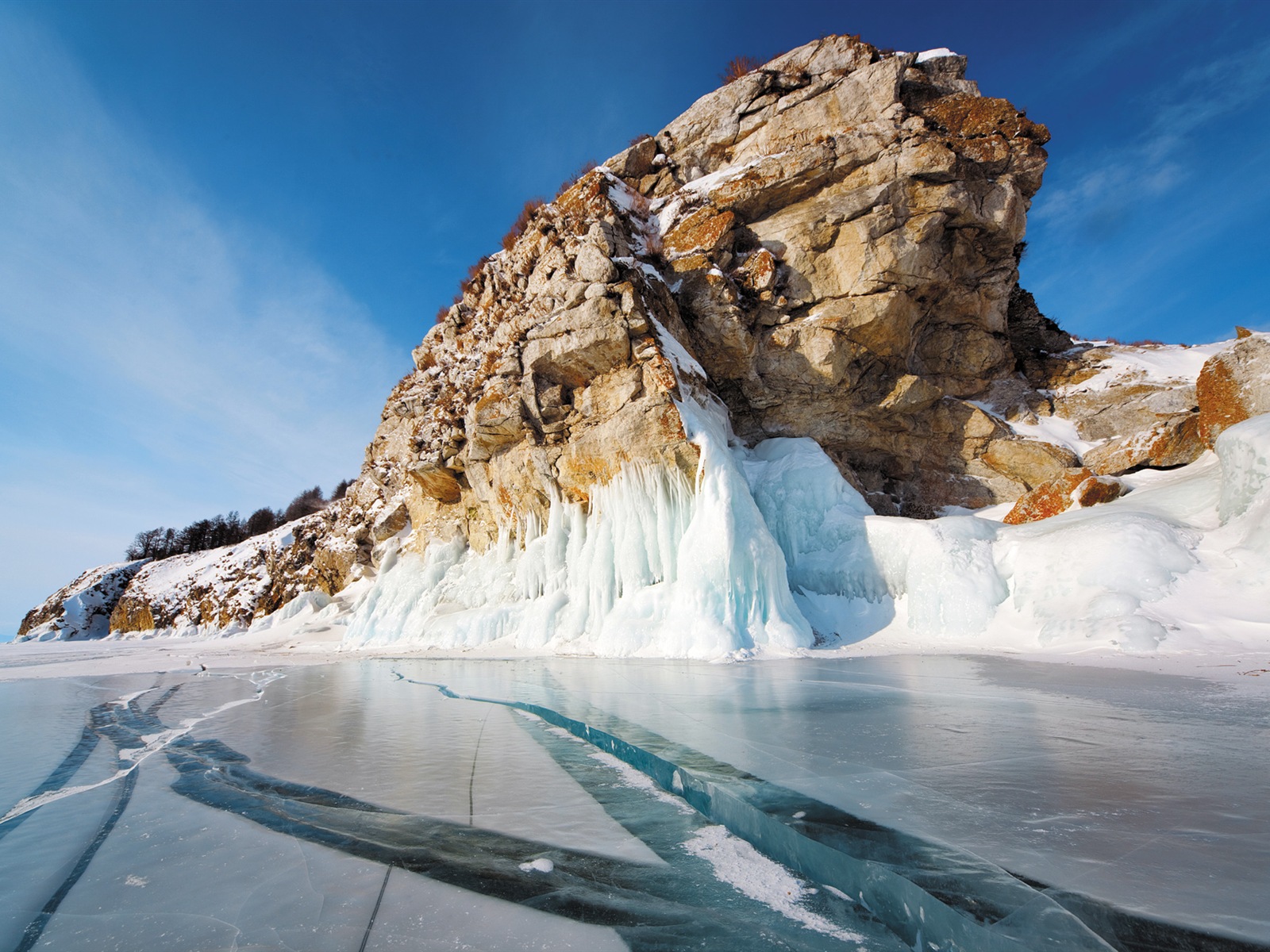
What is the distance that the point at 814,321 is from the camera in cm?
1619

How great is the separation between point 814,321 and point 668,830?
15929 mm

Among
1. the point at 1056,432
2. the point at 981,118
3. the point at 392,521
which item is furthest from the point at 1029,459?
the point at 392,521

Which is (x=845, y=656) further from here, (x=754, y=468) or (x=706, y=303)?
(x=706, y=303)

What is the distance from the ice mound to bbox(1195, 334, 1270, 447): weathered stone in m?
0.91

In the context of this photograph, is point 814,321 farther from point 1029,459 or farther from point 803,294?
point 1029,459

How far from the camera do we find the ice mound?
27.5ft

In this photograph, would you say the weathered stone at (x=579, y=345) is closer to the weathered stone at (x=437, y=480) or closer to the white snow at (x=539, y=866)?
the weathered stone at (x=437, y=480)

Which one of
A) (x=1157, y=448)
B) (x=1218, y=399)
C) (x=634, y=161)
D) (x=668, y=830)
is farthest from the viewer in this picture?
(x=634, y=161)

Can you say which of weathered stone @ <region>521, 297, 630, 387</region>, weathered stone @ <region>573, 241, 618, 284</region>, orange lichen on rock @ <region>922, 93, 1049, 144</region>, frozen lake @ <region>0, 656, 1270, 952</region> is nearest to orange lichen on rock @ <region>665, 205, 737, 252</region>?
weathered stone @ <region>573, 241, 618, 284</region>

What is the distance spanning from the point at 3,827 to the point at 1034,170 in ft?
74.4

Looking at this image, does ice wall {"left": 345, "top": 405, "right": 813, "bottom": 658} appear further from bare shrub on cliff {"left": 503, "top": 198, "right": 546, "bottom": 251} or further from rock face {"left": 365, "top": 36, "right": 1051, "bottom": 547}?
bare shrub on cliff {"left": 503, "top": 198, "right": 546, "bottom": 251}

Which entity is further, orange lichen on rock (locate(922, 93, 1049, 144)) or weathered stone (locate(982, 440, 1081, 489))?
orange lichen on rock (locate(922, 93, 1049, 144))

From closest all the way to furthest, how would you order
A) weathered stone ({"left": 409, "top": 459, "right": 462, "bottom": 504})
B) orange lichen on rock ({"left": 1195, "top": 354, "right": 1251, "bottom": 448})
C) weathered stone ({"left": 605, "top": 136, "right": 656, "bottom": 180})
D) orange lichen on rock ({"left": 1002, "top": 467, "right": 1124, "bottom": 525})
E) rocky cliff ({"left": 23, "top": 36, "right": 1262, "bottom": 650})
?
orange lichen on rock ({"left": 1195, "top": 354, "right": 1251, "bottom": 448}) → orange lichen on rock ({"left": 1002, "top": 467, "right": 1124, "bottom": 525}) → rocky cliff ({"left": 23, "top": 36, "right": 1262, "bottom": 650}) → weathered stone ({"left": 409, "top": 459, "right": 462, "bottom": 504}) → weathered stone ({"left": 605, "top": 136, "right": 656, "bottom": 180})

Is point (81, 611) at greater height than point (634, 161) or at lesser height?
lesser
